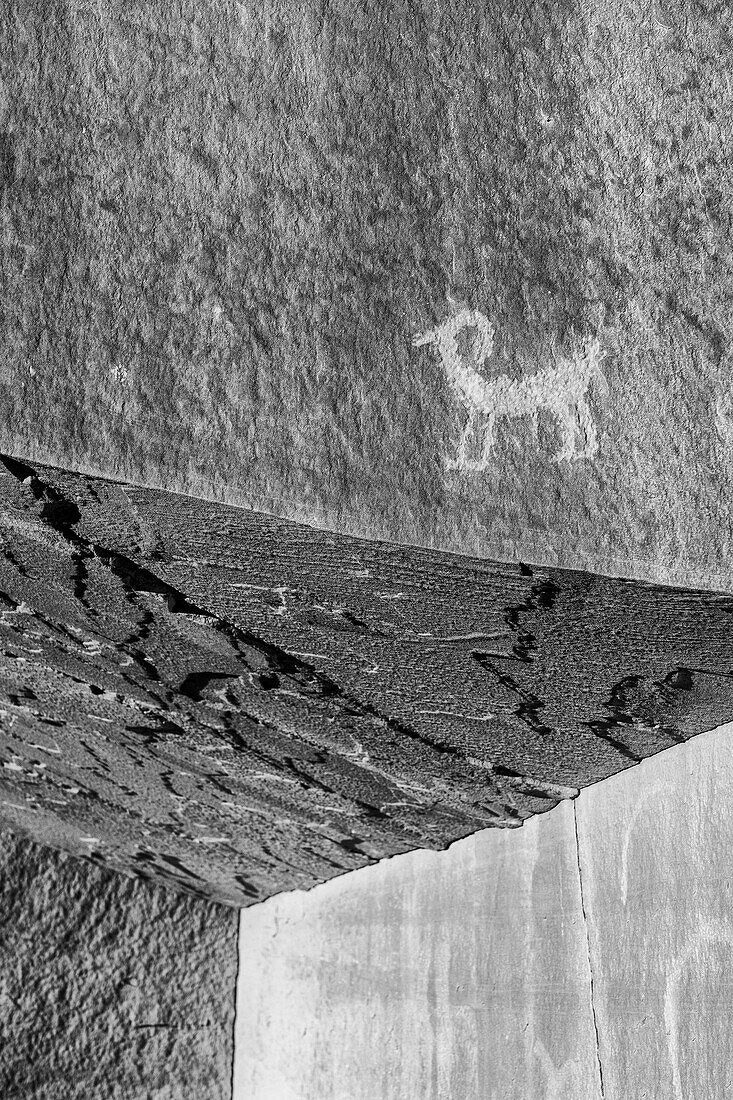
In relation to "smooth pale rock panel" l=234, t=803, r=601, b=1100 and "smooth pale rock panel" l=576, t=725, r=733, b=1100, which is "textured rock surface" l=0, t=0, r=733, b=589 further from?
"smooth pale rock panel" l=234, t=803, r=601, b=1100

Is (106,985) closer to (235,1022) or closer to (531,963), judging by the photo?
(235,1022)

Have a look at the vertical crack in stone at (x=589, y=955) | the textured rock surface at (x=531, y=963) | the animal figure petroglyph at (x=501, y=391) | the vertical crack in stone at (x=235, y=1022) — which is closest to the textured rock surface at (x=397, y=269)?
the animal figure petroglyph at (x=501, y=391)

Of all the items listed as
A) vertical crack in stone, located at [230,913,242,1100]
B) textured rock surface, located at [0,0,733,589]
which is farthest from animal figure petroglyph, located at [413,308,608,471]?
vertical crack in stone, located at [230,913,242,1100]

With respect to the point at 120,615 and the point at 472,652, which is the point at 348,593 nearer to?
the point at 472,652

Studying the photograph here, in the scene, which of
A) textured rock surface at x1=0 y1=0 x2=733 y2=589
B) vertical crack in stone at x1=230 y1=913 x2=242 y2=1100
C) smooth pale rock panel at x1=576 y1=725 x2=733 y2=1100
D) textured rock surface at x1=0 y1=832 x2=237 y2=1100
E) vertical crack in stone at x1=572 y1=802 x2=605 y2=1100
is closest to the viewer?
textured rock surface at x1=0 y1=0 x2=733 y2=589

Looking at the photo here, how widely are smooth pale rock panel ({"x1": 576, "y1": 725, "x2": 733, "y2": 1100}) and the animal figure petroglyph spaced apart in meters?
0.40

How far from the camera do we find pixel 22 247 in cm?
74

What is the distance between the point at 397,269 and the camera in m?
0.69

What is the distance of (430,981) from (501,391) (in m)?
0.96

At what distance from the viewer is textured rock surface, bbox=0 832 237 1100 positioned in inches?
63.5

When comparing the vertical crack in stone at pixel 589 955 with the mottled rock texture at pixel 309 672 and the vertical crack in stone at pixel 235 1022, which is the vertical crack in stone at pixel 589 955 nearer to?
the mottled rock texture at pixel 309 672

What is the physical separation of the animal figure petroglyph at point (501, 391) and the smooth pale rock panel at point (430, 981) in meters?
0.62

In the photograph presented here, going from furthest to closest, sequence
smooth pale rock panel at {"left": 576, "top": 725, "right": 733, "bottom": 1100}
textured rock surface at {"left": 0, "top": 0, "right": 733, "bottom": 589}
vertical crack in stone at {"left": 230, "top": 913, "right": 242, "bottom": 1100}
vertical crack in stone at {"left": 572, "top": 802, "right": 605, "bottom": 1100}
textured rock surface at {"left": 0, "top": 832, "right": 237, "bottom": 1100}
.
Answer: vertical crack in stone at {"left": 230, "top": 913, "right": 242, "bottom": 1100}, textured rock surface at {"left": 0, "top": 832, "right": 237, "bottom": 1100}, vertical crack in stone at {"left": 572, "top": 802, "right": 605, "bottom": 1100}, smooth pale rock panel at {"left": 576, "top": 725, "right": 733, "bottom": 1100}, textured rock surface at {"left": 0, "top": 0, "right": 733, "bottom": 589}

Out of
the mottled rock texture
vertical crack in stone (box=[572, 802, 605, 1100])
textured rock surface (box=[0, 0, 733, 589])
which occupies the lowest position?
vertical crack in stone (box=[572, 802, 605, 1100])
